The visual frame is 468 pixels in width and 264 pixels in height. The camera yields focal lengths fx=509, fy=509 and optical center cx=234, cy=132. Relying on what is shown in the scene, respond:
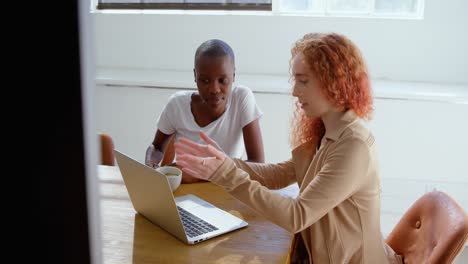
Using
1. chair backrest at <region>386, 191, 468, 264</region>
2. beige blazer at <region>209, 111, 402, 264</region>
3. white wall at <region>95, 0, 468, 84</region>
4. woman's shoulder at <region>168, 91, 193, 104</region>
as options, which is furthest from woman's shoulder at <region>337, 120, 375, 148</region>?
white wall at <region>95, 0, 468, 84</region>

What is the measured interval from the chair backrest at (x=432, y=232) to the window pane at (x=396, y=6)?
1.84 metres

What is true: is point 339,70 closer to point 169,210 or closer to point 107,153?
point 169,210

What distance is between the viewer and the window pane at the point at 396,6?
2.93 meters

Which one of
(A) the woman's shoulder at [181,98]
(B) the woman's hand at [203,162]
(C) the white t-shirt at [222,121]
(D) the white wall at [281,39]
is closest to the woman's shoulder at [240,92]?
(C) the white t-shirt at [222,121]

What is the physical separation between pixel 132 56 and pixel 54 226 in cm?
310

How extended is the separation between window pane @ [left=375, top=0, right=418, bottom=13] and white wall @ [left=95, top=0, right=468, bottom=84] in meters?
0.13

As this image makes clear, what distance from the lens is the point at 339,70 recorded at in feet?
4.24

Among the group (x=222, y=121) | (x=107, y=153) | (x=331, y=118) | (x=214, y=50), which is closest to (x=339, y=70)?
(x=331, y=118)

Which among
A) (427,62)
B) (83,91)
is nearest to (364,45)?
(427,62)

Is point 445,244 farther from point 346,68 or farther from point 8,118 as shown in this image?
point 8,118

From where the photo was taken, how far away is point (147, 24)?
3172 mm

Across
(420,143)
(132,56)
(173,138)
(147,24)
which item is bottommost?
(420,143)

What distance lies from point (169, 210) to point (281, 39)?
79.4 inches

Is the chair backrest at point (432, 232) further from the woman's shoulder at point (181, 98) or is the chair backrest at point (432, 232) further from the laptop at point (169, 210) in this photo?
the woman's shoulder at point (181, 98)
